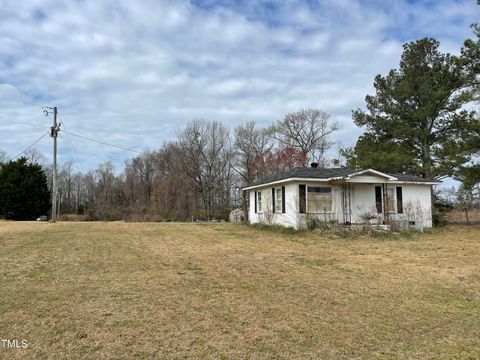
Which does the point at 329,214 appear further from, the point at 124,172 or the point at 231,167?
the point at 124,172

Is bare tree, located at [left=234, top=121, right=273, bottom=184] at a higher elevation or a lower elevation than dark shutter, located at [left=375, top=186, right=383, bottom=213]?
higher

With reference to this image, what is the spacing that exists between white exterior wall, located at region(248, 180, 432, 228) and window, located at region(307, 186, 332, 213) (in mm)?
204

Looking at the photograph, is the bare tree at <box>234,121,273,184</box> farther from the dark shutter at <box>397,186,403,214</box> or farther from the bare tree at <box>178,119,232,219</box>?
the dark shutter at <box>397,186,403,214</box>

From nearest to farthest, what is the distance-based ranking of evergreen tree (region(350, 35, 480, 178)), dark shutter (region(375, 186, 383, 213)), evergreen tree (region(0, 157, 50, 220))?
dark shutter (region(375, 186, 383, 213))
evergreen tree (region(350, 35, 480, 178))
evergreen tree (region(0, 157, 50, 220))

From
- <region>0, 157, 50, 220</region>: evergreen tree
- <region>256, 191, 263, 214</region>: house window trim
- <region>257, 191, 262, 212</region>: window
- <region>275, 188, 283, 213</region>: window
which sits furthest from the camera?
<region>0, 157, 50, 220</region>: evergreen tree

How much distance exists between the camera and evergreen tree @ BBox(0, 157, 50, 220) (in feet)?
103

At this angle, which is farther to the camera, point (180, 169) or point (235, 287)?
point (180, 169)

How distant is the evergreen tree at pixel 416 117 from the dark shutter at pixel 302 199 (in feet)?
31.3

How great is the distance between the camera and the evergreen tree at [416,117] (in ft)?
77.9

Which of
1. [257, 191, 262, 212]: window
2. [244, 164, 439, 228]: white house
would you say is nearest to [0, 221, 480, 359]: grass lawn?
[244, 164, 439, 228]: white house

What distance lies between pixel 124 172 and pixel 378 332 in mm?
53610

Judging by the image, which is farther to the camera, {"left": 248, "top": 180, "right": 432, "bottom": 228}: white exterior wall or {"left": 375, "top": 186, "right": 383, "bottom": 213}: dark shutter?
{"left": 375, "top": 186, "right": 383, "bottom": 213}: dark shutter

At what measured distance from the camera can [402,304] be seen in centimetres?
544

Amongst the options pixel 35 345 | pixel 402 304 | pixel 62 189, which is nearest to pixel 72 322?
pixel 35 345
